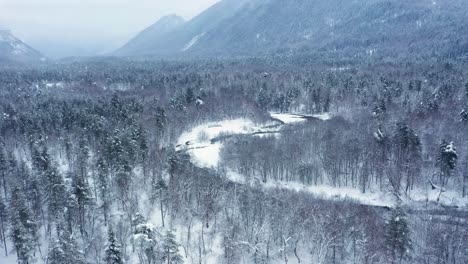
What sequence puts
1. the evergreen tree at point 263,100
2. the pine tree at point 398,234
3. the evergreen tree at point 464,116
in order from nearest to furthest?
the pine tree at point 398,234, the evergreen tree at point 464,116, the evergreen tree at point 263,100

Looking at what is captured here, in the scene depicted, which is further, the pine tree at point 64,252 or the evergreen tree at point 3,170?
the evergreen tree at point 3,170

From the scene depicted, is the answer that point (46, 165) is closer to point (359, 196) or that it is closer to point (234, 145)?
point (234, 145)

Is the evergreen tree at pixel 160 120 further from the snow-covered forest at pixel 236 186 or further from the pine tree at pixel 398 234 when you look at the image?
the pine tree at pixel 398 234

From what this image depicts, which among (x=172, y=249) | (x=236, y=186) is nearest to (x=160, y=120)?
(x=236, y=186)

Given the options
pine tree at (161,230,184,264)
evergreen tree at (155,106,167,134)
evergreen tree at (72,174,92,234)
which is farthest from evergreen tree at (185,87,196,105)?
pine tree at (161,230,184,264)

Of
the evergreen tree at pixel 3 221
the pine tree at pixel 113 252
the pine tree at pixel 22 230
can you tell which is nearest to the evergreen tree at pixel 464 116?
the pine tree at pixel 113 252

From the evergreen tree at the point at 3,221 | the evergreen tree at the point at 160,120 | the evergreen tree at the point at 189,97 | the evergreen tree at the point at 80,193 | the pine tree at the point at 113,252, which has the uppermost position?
the evergreen tree at the point at 189,97

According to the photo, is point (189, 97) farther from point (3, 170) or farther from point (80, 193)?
point (80, 193)

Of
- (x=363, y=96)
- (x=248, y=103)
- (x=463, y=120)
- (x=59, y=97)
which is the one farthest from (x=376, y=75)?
(x=59, y=97)
